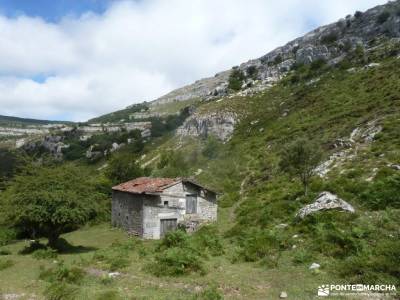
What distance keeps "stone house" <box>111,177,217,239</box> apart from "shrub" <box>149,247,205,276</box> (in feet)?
50.2

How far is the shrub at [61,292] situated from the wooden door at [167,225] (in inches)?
724

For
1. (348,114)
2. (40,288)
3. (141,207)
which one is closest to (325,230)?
(40,288)

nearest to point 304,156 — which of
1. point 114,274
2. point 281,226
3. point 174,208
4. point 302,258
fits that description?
point 281,226

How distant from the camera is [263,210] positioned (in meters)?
27.9

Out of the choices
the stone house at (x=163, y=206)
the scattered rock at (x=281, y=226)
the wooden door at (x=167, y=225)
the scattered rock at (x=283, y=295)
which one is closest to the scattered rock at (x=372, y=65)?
the stone house at (x=163, y=206)

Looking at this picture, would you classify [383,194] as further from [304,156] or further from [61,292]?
[61,292]

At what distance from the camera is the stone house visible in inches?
1287

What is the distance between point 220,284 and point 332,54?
295ft

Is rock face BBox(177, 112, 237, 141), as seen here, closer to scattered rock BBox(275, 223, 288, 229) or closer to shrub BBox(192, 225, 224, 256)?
scattered rock BBox(275, 223, 288, 229)

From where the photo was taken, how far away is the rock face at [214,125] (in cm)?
7112

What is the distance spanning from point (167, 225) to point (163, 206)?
1744mm

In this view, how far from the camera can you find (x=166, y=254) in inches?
694

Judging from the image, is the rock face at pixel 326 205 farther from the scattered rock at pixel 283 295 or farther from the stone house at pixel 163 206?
the stone house at pixel 163 206

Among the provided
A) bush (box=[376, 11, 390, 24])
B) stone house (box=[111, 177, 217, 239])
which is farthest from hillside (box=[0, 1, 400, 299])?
bush (box=[376, 11, 390, 24])
